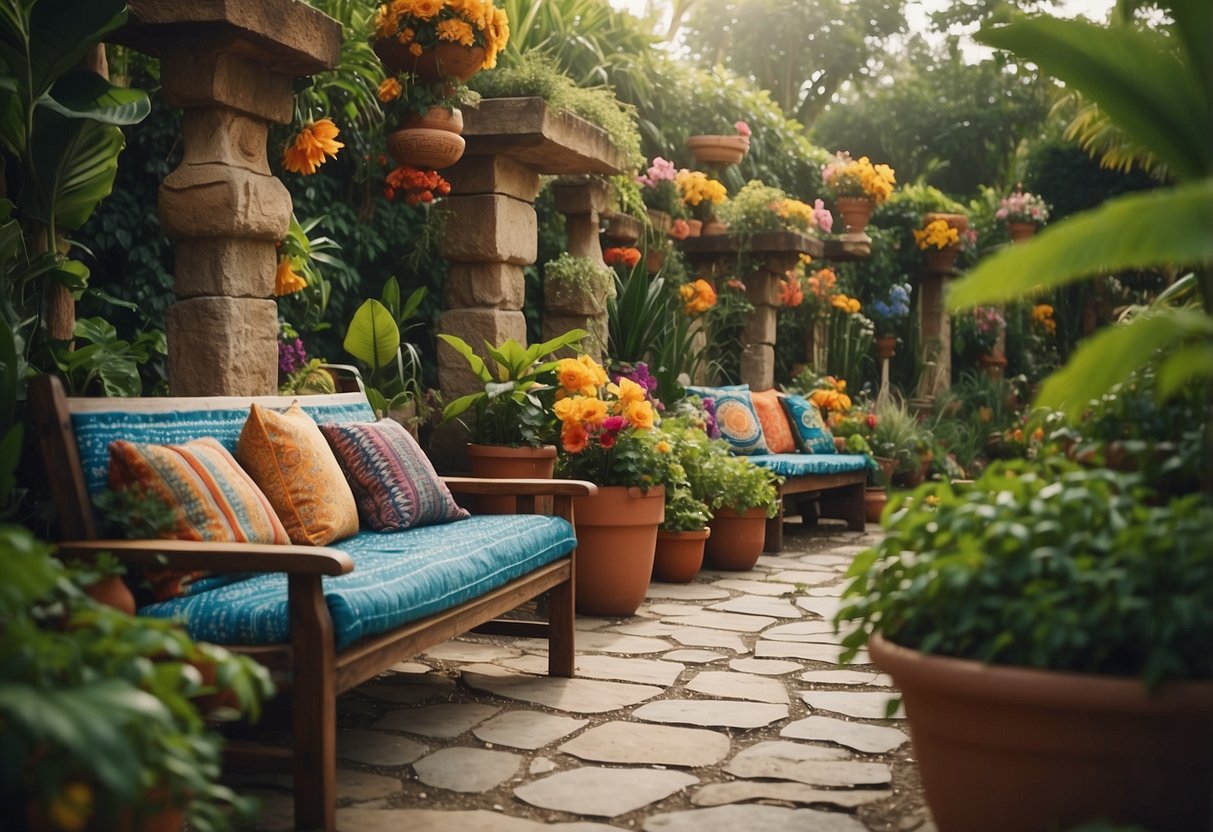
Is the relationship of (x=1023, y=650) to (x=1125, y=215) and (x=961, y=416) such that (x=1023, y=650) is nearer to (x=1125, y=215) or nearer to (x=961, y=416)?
(x=1125, y=215)

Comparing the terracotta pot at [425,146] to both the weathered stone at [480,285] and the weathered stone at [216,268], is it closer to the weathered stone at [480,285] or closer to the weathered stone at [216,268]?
the weathered stone at [480,285]

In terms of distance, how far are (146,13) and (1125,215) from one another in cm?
275

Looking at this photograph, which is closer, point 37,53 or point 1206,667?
point 1206,667

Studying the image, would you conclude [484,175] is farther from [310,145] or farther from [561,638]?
[561,638]

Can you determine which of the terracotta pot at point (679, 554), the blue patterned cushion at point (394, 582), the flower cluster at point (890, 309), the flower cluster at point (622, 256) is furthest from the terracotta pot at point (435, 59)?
the flower cluster at point (890, 309)

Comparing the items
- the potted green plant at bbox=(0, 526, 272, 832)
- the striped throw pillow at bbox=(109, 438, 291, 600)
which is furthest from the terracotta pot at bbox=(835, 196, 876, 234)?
the potted green plant at bbox=(0, 526, 272, 832)

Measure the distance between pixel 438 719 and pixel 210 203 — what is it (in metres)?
1.68

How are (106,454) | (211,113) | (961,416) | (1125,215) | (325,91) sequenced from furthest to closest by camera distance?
(961,416)
(325,91)
(211,113)
(106,454)
(1125,215)

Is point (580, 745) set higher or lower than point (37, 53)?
lower

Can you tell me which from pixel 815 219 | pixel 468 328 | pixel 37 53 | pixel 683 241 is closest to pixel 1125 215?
pixel 37 53

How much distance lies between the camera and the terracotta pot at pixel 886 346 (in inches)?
380

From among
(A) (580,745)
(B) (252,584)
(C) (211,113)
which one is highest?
(C) (211,113)

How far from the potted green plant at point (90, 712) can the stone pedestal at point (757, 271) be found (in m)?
6.15

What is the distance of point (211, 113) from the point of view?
3465 mm
